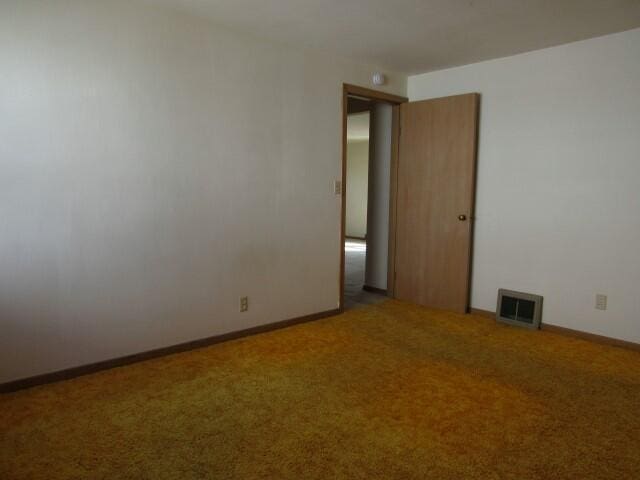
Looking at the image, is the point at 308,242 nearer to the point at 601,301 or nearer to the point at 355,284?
the point at 355,284

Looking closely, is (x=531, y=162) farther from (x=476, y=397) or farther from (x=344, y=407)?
(x=344, y=407)

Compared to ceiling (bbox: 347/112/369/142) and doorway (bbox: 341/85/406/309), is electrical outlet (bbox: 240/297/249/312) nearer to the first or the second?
doorway (bbox: 341/85/406/309)

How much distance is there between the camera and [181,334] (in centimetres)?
Result: 327

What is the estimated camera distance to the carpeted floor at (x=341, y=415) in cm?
194

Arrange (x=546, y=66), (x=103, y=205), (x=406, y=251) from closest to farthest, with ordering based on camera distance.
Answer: (x=103, y=205)
(x=546, y=66)
(x=406, y=251)

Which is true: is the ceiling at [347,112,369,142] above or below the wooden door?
above

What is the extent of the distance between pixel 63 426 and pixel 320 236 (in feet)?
7.93

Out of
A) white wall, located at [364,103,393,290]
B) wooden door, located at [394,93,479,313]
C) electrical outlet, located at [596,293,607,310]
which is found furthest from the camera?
white wall, located at [364,103,393,290]

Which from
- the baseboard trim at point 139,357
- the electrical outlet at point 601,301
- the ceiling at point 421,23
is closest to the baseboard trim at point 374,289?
the baseboard trim at point 139,357

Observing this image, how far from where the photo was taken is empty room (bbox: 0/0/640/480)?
→ 7.24ft

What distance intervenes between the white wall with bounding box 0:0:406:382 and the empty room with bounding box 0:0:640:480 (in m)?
0.01

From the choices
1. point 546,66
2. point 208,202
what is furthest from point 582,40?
point 208,202

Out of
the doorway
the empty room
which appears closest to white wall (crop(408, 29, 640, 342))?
the empty room

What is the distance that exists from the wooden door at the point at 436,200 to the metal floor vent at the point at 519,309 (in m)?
0.34
